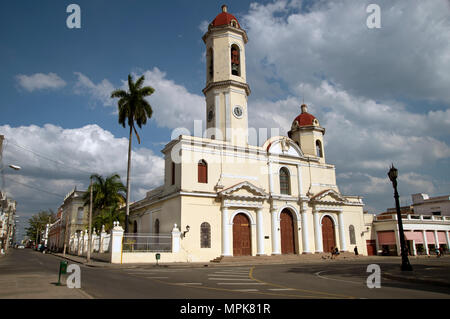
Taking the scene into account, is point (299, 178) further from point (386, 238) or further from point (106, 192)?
point (106, 192)

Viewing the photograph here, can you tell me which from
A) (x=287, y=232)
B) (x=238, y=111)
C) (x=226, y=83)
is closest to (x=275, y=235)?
(x=287, y=232)

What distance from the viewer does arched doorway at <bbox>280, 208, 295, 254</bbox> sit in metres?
33.2

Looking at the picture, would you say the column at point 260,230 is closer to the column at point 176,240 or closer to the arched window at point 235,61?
the column at point 176,240

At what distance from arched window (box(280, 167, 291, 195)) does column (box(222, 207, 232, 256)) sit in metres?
7.53

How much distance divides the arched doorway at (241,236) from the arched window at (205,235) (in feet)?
8.44

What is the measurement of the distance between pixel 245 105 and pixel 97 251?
2045 centimetres

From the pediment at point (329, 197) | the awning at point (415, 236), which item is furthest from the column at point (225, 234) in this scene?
the awning at point (415, 236)

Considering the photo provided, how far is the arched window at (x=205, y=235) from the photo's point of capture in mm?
28630

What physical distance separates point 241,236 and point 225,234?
200 centimetres

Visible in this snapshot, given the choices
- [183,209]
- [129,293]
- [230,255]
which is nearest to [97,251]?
[183,209]

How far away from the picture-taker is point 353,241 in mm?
37531

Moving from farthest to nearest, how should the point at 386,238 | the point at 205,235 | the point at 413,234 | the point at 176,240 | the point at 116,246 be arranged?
the point at 413,234
the point at 386,238
the point at 205,235
the point at 176,240
the point at 116,246

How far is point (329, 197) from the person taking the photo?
36.2 metres

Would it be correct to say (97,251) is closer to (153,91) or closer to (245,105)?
(153,91)
